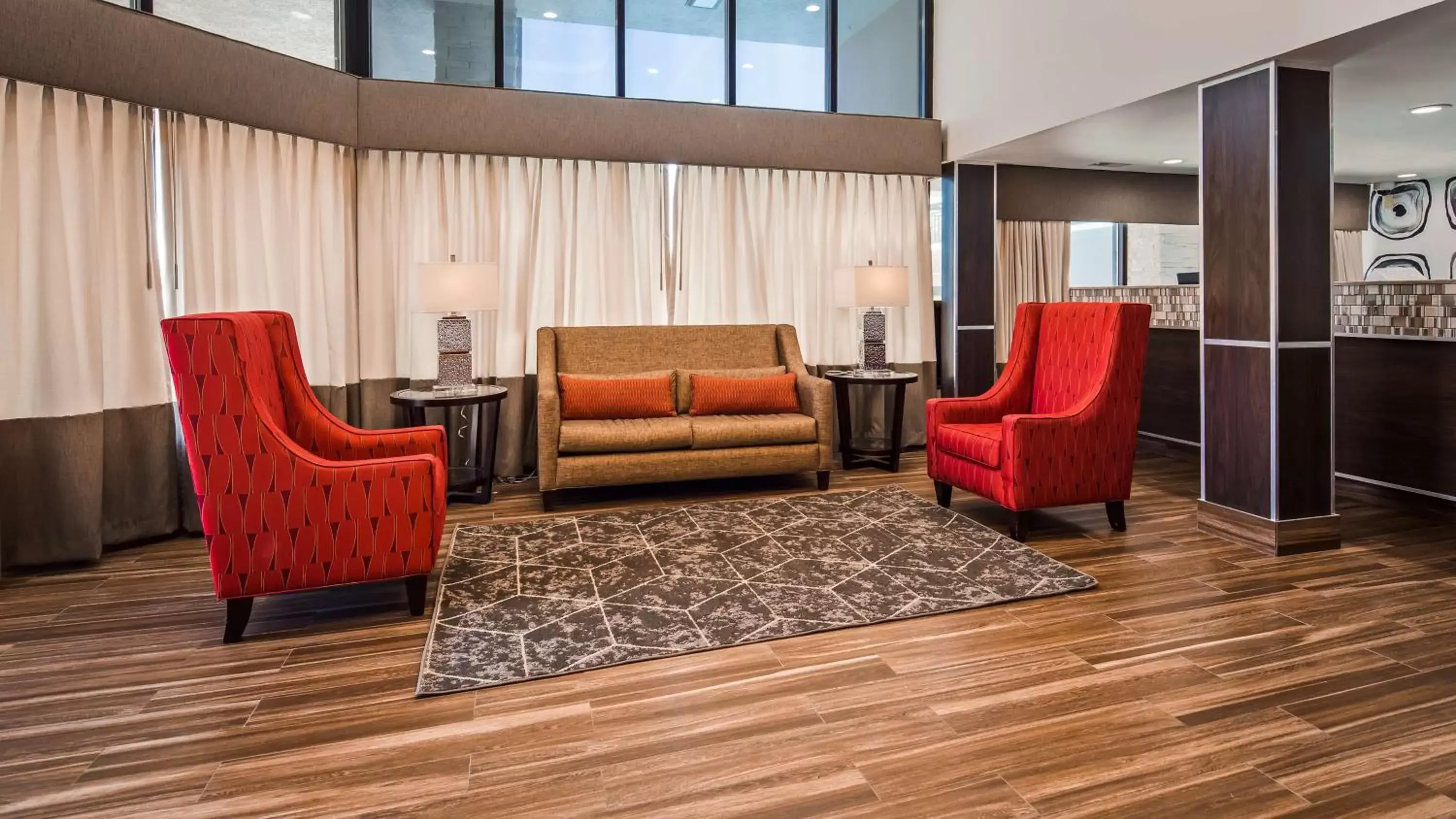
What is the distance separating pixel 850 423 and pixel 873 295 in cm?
88

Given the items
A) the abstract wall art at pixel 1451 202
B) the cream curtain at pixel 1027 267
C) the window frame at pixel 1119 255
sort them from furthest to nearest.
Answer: the abstract wall art at pixel 1451 202 < the window frame at pixel 1119 255 < the cream curtain at pixel 1027 267

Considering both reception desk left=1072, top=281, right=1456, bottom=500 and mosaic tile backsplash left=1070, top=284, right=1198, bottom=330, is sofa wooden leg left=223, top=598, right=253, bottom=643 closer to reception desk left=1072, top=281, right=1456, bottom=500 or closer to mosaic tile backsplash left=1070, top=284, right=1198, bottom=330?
reception desk left=1072, top=281, right=1456, bottom=500

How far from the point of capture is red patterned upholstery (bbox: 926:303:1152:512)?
3.86 m

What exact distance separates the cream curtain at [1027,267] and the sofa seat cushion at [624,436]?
10.2 feet

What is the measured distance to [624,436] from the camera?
4672 millimetres

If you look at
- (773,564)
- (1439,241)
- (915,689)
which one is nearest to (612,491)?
(773,564)

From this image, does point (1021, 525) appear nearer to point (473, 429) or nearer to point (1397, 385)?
point (1397, 385)

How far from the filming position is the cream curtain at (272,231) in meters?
4.20

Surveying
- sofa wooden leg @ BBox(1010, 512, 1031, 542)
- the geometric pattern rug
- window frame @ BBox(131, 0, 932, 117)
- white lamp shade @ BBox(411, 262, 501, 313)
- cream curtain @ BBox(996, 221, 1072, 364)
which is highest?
window frame @ BBox(131, 0, 932, 117)

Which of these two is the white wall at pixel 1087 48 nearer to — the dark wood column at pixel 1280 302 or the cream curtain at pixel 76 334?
the dark wood column at pixel 1280 302

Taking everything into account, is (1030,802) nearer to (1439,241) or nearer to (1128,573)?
(1128,573)

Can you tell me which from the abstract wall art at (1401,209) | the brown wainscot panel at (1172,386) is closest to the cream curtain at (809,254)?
the brown wainscot panel at (1172,386)

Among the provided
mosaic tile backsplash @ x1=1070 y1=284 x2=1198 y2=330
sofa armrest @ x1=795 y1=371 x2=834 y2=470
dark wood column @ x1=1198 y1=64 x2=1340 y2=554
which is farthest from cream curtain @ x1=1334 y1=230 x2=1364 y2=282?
sofa armrest @ x1=795 y1=371 x2=834 y2=470

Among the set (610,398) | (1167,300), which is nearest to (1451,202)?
(1167,300)
